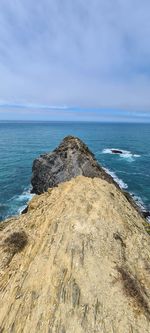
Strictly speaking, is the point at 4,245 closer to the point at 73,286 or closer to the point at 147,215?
the point at 73,286

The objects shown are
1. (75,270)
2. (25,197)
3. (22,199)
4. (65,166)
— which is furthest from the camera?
(25,197)

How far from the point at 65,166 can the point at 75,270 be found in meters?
30.6

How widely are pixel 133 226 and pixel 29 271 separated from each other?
30.9ft

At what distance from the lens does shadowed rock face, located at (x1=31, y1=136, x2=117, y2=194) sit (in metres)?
42.0

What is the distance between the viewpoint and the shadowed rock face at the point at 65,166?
42034 millimetres

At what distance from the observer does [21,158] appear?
282 ft

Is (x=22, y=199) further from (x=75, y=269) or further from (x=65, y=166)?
(x=75, y=269)

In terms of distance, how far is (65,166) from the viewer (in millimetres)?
44656

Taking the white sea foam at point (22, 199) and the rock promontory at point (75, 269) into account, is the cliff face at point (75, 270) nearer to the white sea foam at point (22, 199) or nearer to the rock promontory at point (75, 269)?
the rock promontory at point (75, 269)

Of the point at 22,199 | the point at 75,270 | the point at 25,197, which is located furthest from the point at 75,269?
the point at 25,197

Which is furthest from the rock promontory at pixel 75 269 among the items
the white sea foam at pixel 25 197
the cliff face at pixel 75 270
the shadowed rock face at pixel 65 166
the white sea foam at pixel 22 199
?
the white sea foam at pixel 25 197

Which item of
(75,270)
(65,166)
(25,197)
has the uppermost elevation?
(75,270)

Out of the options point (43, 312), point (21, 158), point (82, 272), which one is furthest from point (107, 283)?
point (21, 158)

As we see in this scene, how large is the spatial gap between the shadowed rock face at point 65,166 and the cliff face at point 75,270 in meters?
20.8
